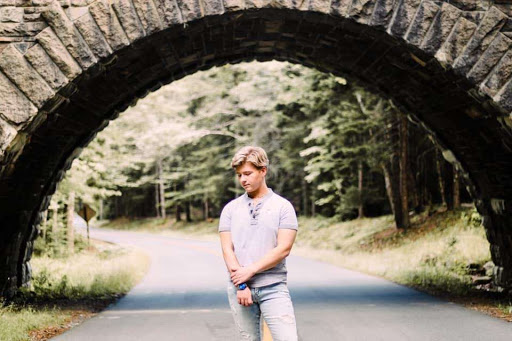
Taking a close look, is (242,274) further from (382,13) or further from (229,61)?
(229,61)

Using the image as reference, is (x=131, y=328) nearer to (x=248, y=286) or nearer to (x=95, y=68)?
(x=95, y=68)

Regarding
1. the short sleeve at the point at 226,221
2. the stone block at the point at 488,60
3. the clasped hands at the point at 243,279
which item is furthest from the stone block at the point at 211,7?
the clasped hands at the point at 243,279

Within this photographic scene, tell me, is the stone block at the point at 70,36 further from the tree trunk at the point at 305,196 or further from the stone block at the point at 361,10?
the tree trunk at the point at 305,196

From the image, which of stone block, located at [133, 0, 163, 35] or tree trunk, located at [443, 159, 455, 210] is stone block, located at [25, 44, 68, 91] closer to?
stone block, located at [133, 0, 163, 35]

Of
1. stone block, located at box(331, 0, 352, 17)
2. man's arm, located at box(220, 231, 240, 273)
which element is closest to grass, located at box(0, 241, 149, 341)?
man's arm, located at box(220, 231, 240, 273)

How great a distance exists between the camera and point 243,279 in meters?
3.70

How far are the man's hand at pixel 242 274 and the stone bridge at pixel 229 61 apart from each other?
416cm

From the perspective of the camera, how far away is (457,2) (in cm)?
718

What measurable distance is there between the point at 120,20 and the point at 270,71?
61.2ft

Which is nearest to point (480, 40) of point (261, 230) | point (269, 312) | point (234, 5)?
point (234, 5)

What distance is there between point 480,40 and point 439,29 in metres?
0.53

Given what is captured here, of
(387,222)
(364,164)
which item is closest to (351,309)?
(387,222)

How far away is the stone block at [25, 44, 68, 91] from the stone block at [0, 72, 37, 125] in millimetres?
351

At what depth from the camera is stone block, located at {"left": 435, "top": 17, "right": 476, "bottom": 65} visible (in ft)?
23.4
